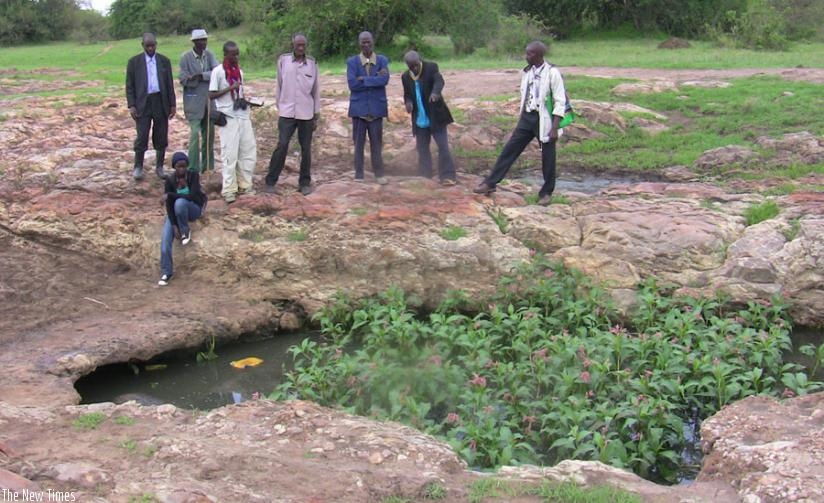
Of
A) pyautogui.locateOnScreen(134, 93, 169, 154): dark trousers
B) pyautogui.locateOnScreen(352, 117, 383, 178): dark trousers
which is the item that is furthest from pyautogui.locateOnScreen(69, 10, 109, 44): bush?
pyautogui.locateOnScreen(352, 117, 383, 178): dark trousers

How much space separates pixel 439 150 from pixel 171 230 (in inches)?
107

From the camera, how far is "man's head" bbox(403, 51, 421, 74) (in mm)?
8219

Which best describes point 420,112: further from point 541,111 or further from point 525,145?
point 541,111

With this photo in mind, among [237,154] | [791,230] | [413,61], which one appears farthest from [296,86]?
[791,230]

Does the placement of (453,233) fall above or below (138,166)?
below

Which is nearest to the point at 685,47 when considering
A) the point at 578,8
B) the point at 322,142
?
the point at 578,8

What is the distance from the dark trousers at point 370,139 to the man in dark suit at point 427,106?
0.38 meters

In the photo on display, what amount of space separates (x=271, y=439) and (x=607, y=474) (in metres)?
1.82

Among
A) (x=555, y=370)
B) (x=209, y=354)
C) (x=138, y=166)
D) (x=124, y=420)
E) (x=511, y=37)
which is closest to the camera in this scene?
(x=124, y=420)

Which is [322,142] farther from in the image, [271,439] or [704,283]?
[271,439]

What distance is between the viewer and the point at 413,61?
8.27 m

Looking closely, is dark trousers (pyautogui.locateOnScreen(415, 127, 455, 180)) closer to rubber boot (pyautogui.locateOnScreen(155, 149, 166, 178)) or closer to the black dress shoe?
the black dress shoe

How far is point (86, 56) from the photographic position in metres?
26.5

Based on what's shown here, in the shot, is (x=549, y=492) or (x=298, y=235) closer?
(x=549, y=492)
